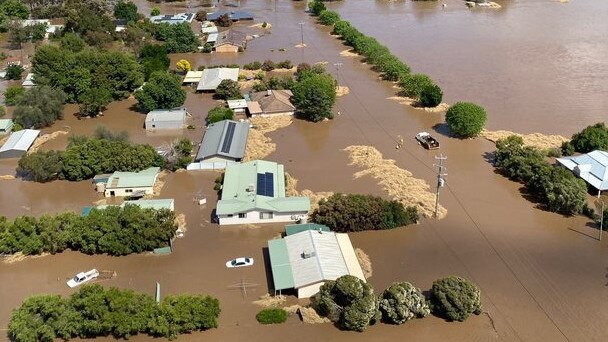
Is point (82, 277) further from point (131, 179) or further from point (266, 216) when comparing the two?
point (266, 216)

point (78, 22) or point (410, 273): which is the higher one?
point (78, 22)

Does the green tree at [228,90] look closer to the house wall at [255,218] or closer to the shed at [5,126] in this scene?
the shed at [5,126]

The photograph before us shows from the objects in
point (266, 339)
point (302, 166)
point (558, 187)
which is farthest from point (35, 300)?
point (558, 187)

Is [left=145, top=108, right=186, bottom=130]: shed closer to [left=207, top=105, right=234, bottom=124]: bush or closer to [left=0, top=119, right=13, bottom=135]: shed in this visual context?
[left=207, top=105, right=234, bottom=124]: bush

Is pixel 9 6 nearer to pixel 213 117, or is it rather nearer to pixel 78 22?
pixel 78 22

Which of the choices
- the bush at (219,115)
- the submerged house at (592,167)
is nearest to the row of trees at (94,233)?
the bush at (219,115)
